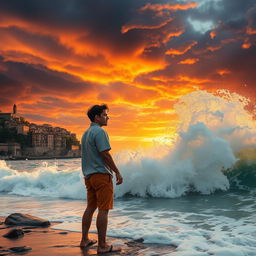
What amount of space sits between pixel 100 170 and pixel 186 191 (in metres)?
6.50

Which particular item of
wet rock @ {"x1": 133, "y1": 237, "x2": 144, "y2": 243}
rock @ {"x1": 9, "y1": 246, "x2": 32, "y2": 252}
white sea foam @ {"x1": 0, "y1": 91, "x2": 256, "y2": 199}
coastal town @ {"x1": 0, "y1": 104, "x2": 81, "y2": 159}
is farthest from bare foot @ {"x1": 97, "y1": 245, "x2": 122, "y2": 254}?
coastal town @ {"x1": 0, "y1": 104, "x2": 81, "y2": 159}

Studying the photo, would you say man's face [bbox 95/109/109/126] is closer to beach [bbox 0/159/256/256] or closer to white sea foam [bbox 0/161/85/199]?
beach [bbox 0/159/256/256]

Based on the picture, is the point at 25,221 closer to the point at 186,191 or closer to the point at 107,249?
the point at 107,249

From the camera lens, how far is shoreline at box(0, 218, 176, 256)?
4.08m

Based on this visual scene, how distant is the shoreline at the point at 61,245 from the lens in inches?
161

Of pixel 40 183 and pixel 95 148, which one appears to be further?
pixel 40 183

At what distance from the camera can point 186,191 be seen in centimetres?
1023

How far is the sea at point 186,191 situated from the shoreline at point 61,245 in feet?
0.75

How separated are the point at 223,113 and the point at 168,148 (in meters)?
2.50

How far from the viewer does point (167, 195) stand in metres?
9.98

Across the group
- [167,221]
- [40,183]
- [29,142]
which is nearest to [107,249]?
[167,221]

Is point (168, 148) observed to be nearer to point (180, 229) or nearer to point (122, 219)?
point (122, 219)

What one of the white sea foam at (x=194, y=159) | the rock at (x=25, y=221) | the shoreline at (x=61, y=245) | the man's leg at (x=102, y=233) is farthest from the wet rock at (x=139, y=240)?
the white sea foam at (x=194, y=159)

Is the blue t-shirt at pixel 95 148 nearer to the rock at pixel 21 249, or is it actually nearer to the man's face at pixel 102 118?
the man's face at pixel 102 118
